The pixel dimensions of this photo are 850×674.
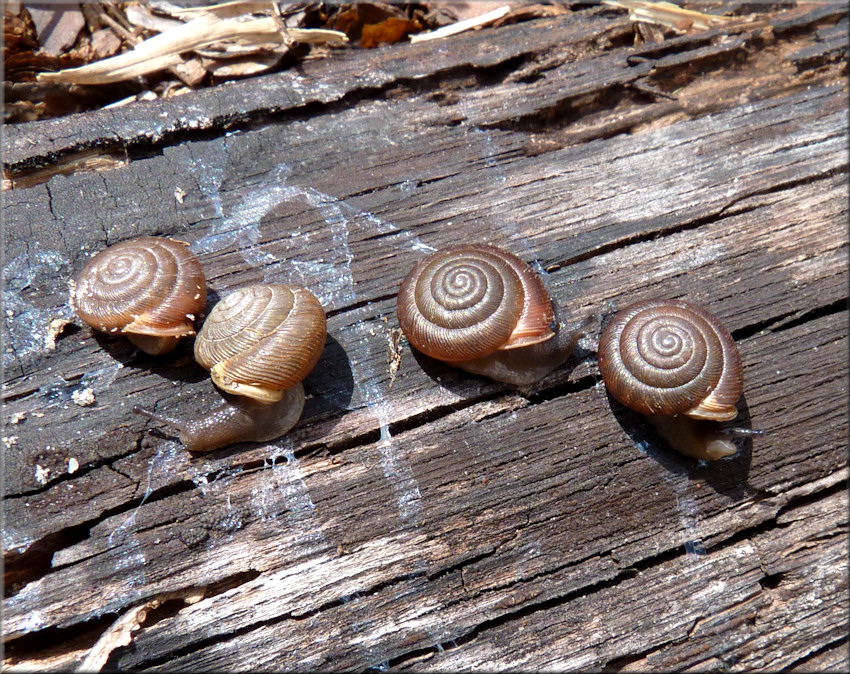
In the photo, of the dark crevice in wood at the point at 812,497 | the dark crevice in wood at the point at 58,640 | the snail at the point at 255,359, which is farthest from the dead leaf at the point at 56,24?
the dark crevice in wood at the point at 812,497

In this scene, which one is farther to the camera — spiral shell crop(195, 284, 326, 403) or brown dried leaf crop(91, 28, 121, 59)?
brown dried leaf crop(91, 28, 121, 59)

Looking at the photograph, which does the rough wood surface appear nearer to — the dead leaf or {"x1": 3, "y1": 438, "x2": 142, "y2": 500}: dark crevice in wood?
{"x1": 3, "y1": 438, "x2": 142, "y2": 500}: dark crevice in wood

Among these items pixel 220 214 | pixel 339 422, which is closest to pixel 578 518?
pixel 339 422

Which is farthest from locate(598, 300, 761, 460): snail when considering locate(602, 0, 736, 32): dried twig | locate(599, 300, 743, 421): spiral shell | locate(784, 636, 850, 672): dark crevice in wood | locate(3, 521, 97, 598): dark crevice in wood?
locate(3, 521, 97, 598): dark crevice in wood

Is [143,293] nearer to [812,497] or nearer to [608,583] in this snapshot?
[608,583]

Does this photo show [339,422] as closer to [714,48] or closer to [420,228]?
[420,228]
